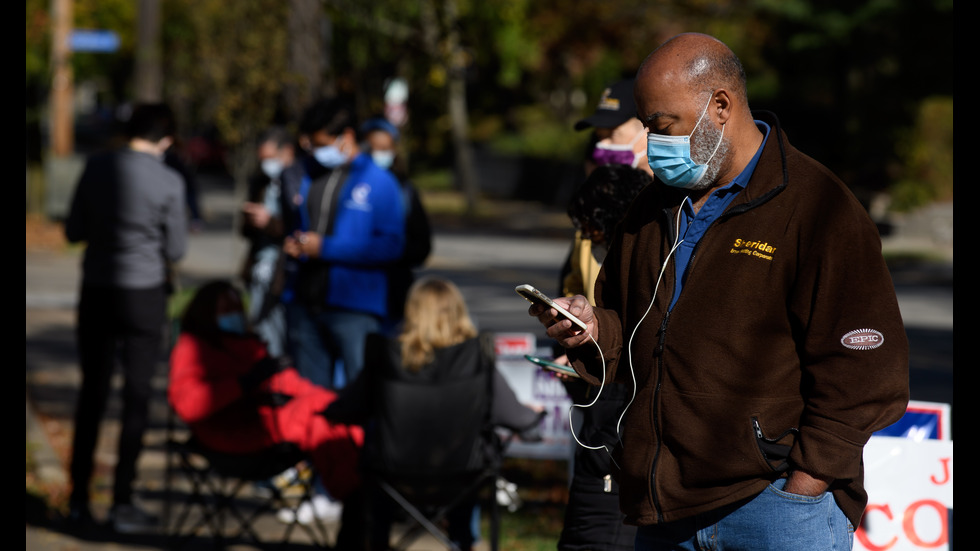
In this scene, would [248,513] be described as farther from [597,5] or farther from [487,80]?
[487,80]

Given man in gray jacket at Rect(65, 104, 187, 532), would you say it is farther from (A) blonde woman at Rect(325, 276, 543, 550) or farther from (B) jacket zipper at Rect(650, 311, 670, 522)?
(B) jacket zipper at Rect(650, 311, 670, 522)

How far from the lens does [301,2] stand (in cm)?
986

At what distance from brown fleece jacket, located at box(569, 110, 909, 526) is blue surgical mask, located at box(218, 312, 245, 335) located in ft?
10.4

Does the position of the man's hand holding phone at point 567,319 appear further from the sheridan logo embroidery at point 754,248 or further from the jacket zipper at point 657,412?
the sheridan logo embroidery at point 754,248

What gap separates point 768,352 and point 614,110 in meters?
1.80

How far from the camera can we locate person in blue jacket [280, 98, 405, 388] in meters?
5.93

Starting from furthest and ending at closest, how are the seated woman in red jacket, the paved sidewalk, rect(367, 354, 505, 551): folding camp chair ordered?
the paved sidewalk
the seated woman in red jacket
rect(367, 354, 505, 551): folding camp chair

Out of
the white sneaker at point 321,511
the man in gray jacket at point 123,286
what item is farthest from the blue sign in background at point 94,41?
the white sneaker at point 321,511

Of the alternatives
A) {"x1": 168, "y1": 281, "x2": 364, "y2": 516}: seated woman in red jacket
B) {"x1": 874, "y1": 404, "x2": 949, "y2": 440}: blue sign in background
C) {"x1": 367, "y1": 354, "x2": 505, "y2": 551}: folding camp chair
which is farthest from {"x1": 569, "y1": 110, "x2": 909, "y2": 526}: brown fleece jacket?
{"x1": 168, "y1": 281, "x2": 364, "y2": 516}: seated woman in red jacket

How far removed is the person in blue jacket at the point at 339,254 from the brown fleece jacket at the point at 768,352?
341cm

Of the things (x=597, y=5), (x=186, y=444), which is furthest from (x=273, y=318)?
(x=597, y=5)

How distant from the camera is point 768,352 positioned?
247 cm

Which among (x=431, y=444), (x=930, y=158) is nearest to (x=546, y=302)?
(x=431, y=444)

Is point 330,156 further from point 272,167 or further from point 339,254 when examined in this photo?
point 272,167
